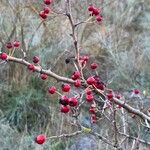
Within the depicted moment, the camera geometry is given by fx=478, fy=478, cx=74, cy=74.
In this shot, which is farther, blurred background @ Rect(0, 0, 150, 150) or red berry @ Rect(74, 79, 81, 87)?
A: blurred background @ Rect(0, 0, 150, 150)

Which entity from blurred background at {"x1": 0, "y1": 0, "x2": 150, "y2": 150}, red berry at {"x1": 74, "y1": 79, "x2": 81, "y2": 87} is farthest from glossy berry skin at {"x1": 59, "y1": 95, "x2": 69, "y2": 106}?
blurred background at {"x1": 0, "y1": 0, "x2": 150, "y2": 150}

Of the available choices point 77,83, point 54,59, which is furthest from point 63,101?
point 54,59

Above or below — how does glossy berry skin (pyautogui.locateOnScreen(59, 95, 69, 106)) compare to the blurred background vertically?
above

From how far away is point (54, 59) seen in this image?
12.6ft

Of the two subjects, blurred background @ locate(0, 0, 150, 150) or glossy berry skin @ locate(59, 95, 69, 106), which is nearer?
glossy berry skin @ locate(59, 95, 69, 106)

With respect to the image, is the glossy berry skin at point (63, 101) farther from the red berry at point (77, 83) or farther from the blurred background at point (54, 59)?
the blurred background at point (54, 59)

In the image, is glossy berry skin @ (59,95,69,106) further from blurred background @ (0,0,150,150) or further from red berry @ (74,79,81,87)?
blurred background @ (0,0,150,150)

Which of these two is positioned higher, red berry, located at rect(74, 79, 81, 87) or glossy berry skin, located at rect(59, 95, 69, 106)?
red berry, located at rect(74, 79, 81, 87)

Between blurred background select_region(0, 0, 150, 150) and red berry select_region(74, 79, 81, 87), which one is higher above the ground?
red berry select_region(74, 79, 81, 87)

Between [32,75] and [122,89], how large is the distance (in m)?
0.73

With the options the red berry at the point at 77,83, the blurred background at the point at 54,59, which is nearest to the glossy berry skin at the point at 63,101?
the red berry at the point at 77,83

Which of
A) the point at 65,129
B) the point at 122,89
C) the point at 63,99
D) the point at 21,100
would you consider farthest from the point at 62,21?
the point at 63,99

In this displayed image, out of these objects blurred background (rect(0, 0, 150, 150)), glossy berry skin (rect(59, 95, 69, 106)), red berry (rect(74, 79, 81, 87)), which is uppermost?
red berry (rect(74, 79, 81, 87))

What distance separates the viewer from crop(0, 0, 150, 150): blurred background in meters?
3.04
